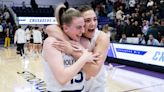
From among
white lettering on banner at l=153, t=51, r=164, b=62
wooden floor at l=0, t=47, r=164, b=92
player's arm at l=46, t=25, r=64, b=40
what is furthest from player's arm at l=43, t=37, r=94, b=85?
white lettering on banner at l=153, t=51, r=164, b=62

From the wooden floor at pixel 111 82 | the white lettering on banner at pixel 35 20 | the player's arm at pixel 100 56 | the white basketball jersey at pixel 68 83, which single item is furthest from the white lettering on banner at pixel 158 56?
the white lettering on banner at pixel 35 20

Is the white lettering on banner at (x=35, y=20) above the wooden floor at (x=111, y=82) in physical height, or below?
above

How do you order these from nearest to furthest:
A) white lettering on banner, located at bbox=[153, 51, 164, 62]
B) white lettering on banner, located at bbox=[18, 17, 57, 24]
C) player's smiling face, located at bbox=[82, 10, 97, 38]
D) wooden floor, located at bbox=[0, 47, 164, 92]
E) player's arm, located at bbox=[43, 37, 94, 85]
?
1. player's arm, located at bbox=[43, 37, 94, 85]
2. player's smiling face, located at bbox=[82, 10, 97, 38]
3. wooden floor, located at bbox=[0, 47, 164, 92]
4. white lettering on banner, located at bbox=[153, 51, 164, 62]
5. white lettering on banner, located at bbox=[18, 17, 57, 24]

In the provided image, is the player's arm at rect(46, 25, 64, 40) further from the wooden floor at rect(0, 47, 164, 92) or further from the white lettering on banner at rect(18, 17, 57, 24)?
the white lettering on banner at rect(18, 17, 57, 24)

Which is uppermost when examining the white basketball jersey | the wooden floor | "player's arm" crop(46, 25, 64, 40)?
"player's arm" crop(46, 25, 64, 40)

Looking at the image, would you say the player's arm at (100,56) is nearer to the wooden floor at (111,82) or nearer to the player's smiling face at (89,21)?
the player's smiling face at (89,21)

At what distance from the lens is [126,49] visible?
945 cm

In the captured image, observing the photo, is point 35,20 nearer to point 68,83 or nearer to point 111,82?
point 111,82

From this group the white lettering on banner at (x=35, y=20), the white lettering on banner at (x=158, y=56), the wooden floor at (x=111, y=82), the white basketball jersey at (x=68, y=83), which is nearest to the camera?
the white basketball jersey at (x=68, y=83)

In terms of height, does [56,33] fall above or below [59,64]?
above

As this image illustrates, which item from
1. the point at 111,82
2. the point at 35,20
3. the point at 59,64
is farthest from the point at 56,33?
the point at 35,20

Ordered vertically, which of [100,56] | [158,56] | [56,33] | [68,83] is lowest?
[158,56]

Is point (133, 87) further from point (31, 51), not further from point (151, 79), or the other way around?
point (31, 51)

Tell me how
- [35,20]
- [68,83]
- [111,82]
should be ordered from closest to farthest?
[68,83]
[111,82]
[35,20]
